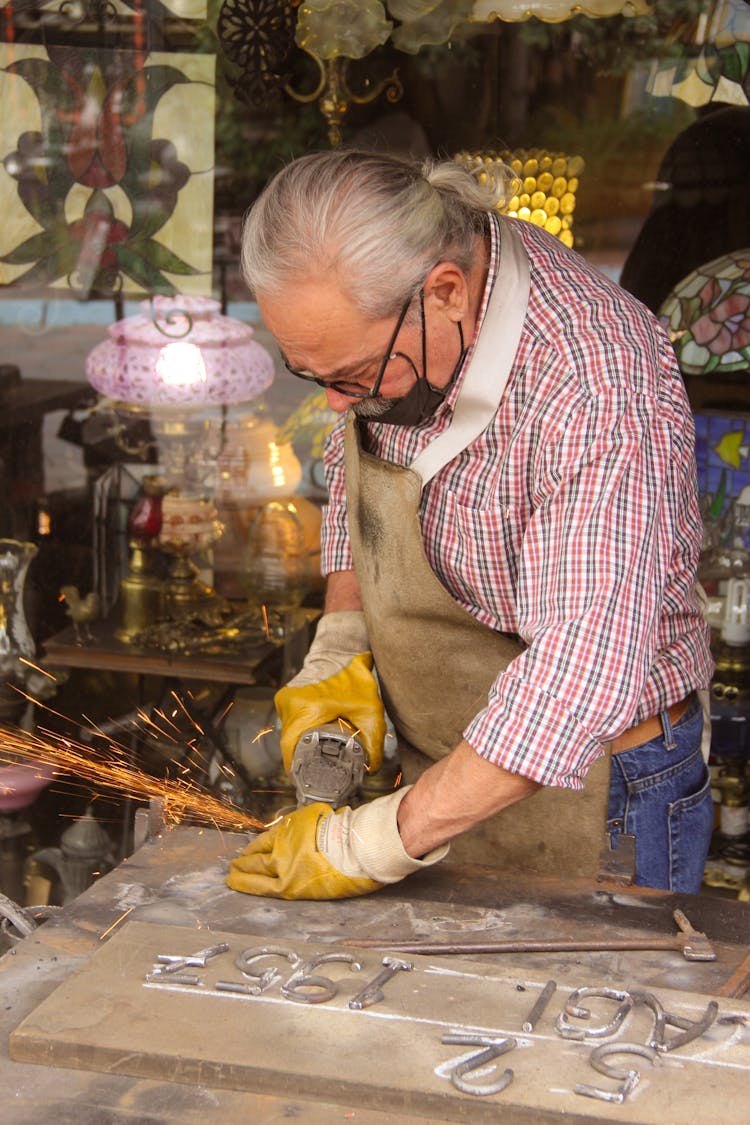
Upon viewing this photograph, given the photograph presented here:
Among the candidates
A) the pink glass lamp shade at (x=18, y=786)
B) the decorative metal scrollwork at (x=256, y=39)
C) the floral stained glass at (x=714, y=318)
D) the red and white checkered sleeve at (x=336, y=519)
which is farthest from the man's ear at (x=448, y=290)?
the pink glass lamp shade at (x=18, y=786)

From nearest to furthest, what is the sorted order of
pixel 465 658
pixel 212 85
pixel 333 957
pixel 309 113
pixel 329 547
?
1. pixel 333 957
2. pixel 465 658
3. pixel 329 547
4. pixel 212 85
5. pixel 309 113

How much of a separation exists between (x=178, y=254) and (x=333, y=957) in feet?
9.26

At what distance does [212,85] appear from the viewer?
412cm

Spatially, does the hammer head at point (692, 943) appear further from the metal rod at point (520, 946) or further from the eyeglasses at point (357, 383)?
the eyeglasses at point (357, 383)

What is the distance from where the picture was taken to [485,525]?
225 cm

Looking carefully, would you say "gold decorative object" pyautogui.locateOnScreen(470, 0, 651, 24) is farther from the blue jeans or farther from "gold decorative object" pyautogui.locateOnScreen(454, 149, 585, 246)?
the blue jeans

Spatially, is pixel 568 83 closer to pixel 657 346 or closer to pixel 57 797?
pixel 657 346

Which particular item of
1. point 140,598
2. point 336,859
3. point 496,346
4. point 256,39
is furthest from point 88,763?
point 496,346

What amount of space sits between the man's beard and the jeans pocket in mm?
890

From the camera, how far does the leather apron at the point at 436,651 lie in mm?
2346

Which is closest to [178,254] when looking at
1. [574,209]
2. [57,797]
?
[574,209]

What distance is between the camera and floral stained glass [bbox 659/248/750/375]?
155 inches

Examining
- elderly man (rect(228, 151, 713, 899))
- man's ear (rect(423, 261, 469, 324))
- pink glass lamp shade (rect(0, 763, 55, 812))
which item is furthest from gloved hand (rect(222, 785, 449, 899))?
pink glass lamp shade (rect(0, 763, 55, 812))

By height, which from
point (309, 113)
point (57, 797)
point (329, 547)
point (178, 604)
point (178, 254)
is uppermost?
point (309, 113)
